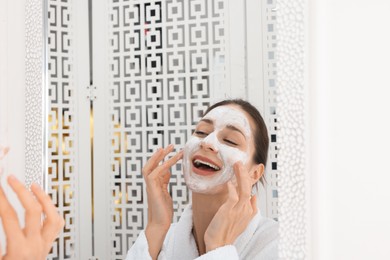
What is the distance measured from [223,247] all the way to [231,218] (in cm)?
6

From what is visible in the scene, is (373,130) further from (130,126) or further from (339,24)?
(130,126)

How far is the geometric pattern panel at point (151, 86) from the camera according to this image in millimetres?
1394

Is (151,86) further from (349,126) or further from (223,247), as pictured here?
(349,126)

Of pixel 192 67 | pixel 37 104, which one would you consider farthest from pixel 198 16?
pixel 37 104

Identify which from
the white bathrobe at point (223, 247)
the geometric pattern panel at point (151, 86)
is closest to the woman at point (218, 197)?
the white bathrobe at point (223, 247)

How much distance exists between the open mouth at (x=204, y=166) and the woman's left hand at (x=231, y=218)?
7 centimetres

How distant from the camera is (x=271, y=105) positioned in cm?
121

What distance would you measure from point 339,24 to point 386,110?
6.1 inches

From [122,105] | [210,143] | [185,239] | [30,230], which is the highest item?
[122,105]

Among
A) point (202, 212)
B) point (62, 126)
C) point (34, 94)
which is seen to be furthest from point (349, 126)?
point (62, 126)

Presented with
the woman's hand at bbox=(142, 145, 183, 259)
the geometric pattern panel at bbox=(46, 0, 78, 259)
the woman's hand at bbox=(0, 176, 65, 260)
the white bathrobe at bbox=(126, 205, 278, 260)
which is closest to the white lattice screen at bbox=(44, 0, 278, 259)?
the geometric pattern panel at bbox=(46, 0, 78, 259)

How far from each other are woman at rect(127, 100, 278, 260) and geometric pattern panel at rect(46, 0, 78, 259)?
31cm

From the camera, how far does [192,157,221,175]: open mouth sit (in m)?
1.19

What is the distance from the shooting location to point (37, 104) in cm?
123
